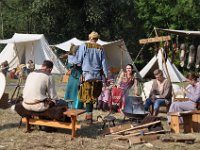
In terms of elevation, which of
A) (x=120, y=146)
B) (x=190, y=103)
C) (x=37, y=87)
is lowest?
(x=120, y=146)

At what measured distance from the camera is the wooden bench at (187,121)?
21.2ft

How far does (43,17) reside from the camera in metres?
24.1

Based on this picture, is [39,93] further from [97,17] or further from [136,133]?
[97,17]

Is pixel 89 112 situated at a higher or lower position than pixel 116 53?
lower

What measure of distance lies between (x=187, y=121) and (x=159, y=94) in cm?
128

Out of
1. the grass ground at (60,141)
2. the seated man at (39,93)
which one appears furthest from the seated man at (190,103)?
the seated man at (39,93)

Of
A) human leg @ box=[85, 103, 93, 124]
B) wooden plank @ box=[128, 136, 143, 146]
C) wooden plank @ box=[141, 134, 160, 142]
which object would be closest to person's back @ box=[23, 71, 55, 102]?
human leg @ box=[85, 103, 93, 124]

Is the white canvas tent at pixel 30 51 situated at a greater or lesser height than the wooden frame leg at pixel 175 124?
greater

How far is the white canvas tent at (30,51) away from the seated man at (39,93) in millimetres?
11159

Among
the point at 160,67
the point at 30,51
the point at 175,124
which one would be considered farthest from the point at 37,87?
the point at 30,51

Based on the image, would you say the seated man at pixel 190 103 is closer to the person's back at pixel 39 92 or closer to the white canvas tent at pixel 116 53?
the person's back at pixel 39 92

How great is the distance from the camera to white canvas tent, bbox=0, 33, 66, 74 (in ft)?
57.9

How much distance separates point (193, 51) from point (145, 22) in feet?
57.9

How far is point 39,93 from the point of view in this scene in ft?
19.7
